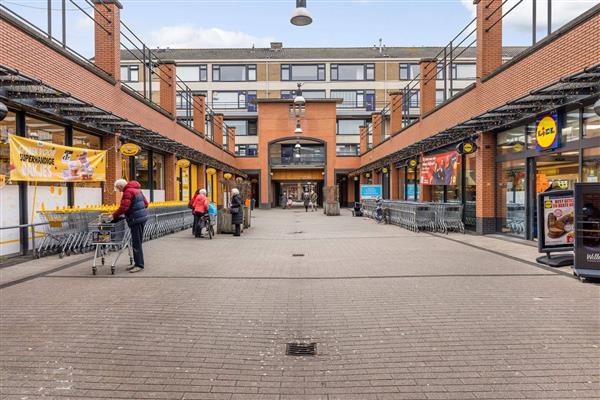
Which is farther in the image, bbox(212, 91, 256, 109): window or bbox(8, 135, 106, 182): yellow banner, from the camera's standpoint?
bbox(212, 91, 256, 109): window

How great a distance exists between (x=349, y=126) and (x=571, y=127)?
40.2 metres

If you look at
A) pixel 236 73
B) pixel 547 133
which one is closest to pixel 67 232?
pixel 547 133

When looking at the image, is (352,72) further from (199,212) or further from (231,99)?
(199,212)

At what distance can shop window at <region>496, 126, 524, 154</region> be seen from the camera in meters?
12.8

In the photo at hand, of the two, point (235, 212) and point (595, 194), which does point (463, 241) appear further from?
point (235, 212)

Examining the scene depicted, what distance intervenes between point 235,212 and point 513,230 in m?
8.99

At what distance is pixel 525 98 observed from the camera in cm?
1038

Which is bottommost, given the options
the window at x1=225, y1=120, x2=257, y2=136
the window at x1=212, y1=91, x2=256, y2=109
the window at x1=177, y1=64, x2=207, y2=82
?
the window at x1=225, y1=120, x2=257, y2=136

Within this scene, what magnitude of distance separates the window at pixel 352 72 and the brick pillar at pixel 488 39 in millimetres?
37306

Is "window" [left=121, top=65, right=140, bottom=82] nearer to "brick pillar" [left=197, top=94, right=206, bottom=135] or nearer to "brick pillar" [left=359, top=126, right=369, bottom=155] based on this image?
"brick pillar" [left=197, top=94, right=206, bottom=135]

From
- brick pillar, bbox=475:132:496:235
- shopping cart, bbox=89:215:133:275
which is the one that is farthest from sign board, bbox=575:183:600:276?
shopping cart, bbox=89:215:133:275

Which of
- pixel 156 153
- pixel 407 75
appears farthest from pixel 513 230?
pixel 407 75

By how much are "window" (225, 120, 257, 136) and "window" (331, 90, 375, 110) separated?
385 inches

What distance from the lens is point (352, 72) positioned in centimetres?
5109
